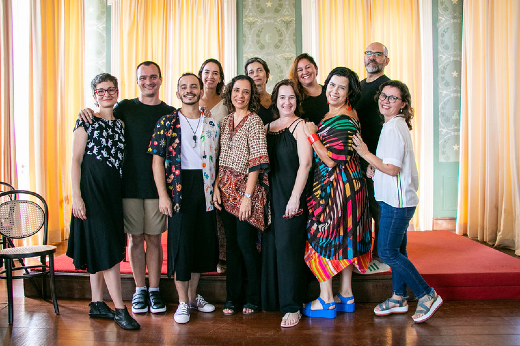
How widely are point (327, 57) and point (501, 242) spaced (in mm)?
3068

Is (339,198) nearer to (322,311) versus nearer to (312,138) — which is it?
(312,138)

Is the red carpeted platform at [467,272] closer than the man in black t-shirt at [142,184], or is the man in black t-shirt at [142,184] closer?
the man in black t-shirt at [142,184]

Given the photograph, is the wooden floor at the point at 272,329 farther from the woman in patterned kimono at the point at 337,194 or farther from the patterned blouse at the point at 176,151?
the patterned blouse at the point at 176,151

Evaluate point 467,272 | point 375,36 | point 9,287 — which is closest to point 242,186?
point 9,287

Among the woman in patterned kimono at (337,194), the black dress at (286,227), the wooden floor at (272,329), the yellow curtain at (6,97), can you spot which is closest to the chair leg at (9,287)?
the wooden floor at (272,329)

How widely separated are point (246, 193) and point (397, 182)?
0.92m

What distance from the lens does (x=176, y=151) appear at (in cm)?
255

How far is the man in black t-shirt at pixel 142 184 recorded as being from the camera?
8.69 feet

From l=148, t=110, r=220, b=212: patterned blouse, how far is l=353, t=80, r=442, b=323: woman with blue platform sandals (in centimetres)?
92

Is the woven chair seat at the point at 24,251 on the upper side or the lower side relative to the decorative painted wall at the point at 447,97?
lower

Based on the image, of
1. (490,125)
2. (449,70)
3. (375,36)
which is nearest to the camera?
(490,125)

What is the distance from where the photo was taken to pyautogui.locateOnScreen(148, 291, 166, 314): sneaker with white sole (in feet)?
8.98

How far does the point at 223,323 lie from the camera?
2584 mm

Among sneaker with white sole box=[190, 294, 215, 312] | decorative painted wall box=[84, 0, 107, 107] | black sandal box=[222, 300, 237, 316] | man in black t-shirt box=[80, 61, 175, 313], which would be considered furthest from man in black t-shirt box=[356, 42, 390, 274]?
decorative painted wall box=[84, 0, 107, 107]
